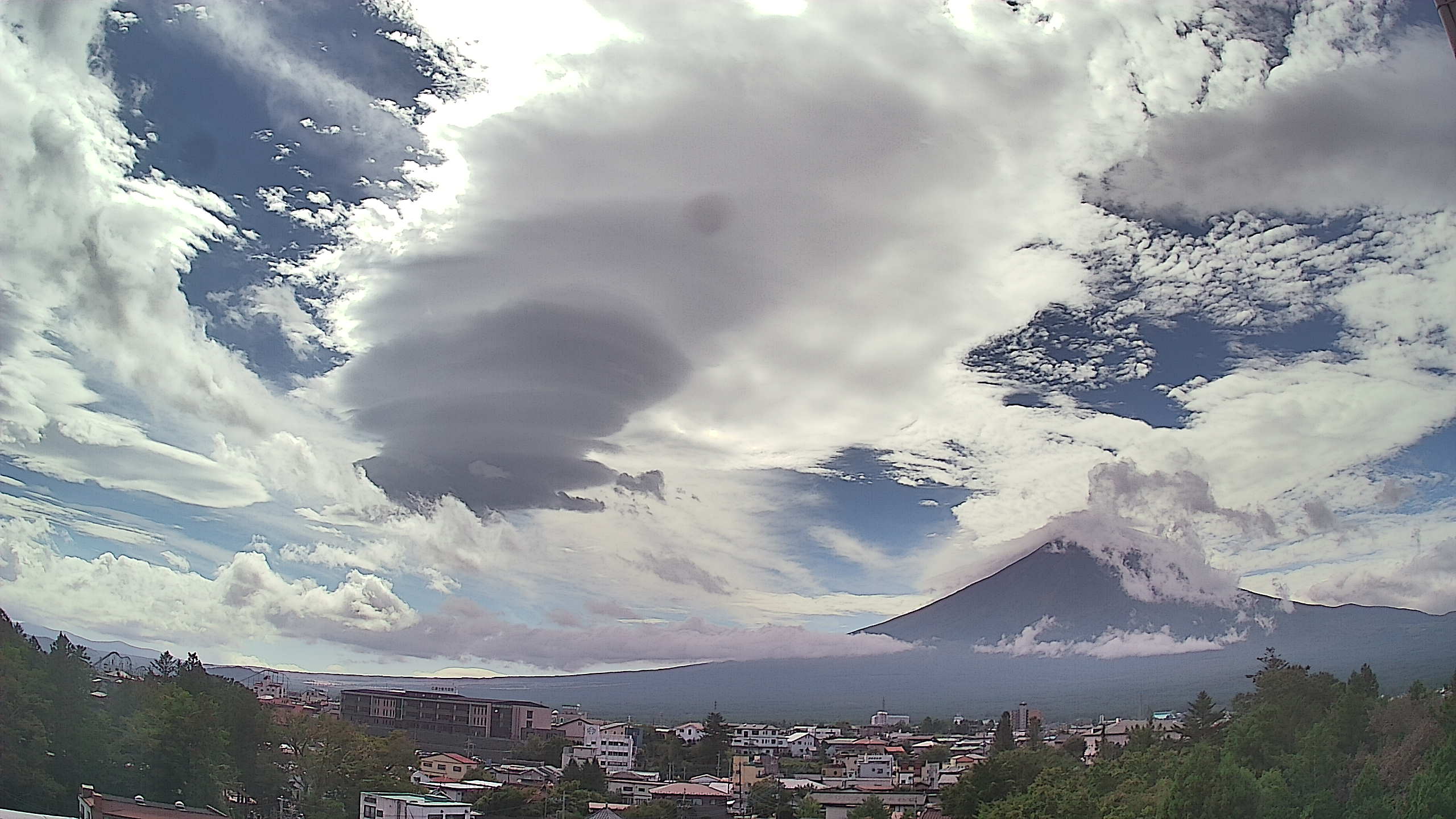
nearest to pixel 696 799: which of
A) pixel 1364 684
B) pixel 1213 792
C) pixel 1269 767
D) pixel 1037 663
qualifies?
pixel 1213 792

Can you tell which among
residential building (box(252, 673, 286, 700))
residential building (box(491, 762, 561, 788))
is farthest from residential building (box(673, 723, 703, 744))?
residential building (box(252, 673, 286, 700))

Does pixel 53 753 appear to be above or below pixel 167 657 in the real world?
below

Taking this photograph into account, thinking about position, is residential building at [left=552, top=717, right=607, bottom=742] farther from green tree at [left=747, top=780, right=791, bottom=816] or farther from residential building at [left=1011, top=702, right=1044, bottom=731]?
residential building at [left=1011, top=702, right=1044, bottom=731]

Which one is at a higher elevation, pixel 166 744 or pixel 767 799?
pixel 166 744

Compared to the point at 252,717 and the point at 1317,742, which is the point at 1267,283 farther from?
the point at 252,717

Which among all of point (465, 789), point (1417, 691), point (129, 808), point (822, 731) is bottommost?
point (465, 789)

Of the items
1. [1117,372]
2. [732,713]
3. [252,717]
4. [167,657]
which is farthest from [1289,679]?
[167,657]

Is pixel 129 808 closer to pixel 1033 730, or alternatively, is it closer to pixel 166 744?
pixel 166 744
